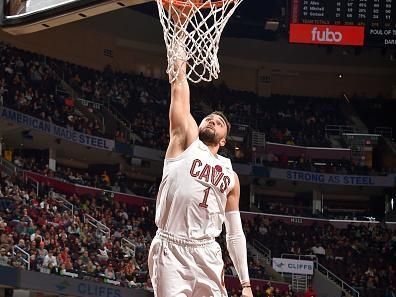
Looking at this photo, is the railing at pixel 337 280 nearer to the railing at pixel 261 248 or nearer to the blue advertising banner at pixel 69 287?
the railing at pixel 261 248

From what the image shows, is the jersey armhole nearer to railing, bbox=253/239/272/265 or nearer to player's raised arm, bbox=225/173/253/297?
player's raised arm, bbox=225/173/253/297

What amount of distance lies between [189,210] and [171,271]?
0.38m

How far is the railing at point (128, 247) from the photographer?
77.0 ft

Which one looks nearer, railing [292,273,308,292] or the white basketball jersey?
the white basketball jersey

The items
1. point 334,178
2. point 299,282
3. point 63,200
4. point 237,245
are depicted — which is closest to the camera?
point 237,245

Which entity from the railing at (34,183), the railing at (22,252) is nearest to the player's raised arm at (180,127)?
the railing at (22,252)

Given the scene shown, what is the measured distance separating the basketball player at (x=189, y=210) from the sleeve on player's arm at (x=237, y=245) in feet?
0.14

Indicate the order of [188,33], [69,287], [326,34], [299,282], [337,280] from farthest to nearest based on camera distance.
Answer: [337,280], [299,282], [326,34], [69,287], [188,33]

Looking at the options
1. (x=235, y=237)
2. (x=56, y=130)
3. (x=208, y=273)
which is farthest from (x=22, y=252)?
(x=208, y=273)

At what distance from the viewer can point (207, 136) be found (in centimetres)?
563

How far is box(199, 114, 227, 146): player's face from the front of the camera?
18.5 ft

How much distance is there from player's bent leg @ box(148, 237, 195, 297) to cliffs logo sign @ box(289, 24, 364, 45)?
22194mm

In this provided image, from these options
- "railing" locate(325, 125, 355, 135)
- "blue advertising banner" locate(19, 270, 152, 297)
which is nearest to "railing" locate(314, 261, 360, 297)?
"railing" locate(325, 125, 355, 135)

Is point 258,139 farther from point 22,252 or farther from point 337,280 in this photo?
point 22,252
